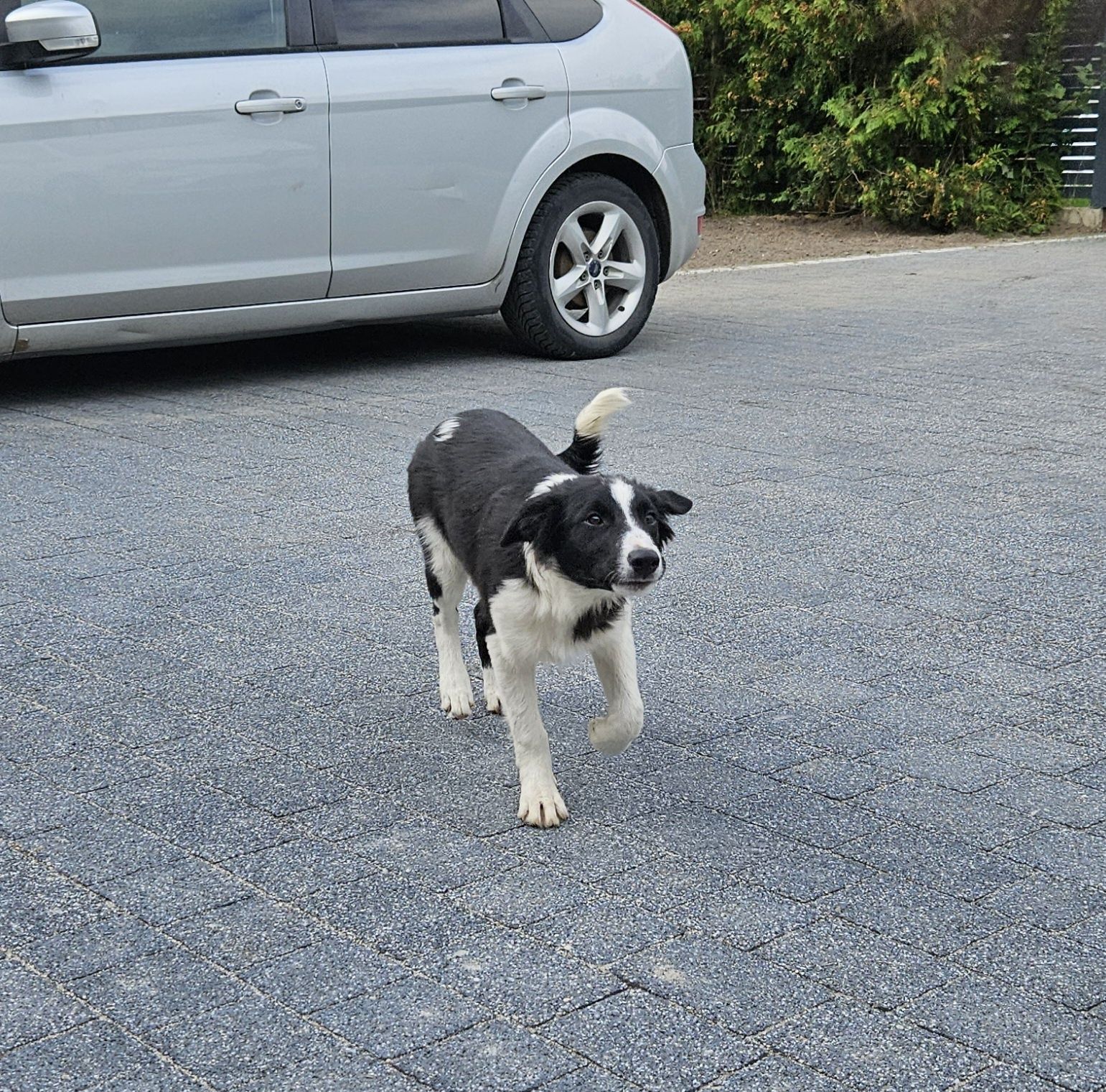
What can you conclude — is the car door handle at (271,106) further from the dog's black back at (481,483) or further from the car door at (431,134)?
the dog's black back at (481,483)

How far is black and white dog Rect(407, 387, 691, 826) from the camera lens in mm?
3498

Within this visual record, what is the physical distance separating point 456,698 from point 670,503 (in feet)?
3.26

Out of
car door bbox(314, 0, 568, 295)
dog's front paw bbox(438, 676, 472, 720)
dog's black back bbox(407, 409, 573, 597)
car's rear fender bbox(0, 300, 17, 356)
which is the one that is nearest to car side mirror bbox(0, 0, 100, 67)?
car's rear fender bbox(0, 300, 17, 356)

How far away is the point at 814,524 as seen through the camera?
237 inches

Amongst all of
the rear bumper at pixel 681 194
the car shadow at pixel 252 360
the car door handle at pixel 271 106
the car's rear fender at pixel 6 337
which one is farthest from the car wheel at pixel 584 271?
the car's rear fender at pixel 6 337

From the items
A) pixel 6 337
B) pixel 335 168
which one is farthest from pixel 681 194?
pixel 6 337

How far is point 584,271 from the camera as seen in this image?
924 cm

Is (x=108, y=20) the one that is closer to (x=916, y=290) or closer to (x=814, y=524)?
(x=814, y=524)

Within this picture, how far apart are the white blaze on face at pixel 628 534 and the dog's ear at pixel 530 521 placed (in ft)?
0.50

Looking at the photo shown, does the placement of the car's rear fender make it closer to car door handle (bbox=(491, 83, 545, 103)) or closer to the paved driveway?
the paved driveway

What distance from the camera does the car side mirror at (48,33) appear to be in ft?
23.8

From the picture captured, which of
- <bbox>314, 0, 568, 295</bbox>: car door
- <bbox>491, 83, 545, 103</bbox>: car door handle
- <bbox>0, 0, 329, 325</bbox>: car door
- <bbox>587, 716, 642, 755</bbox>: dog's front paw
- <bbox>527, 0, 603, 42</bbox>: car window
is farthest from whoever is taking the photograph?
<bbox>527, 0, 603, 42</bbox>: car window

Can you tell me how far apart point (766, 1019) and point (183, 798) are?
1.59 m

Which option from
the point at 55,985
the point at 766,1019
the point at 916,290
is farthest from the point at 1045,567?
the point at 916,290
